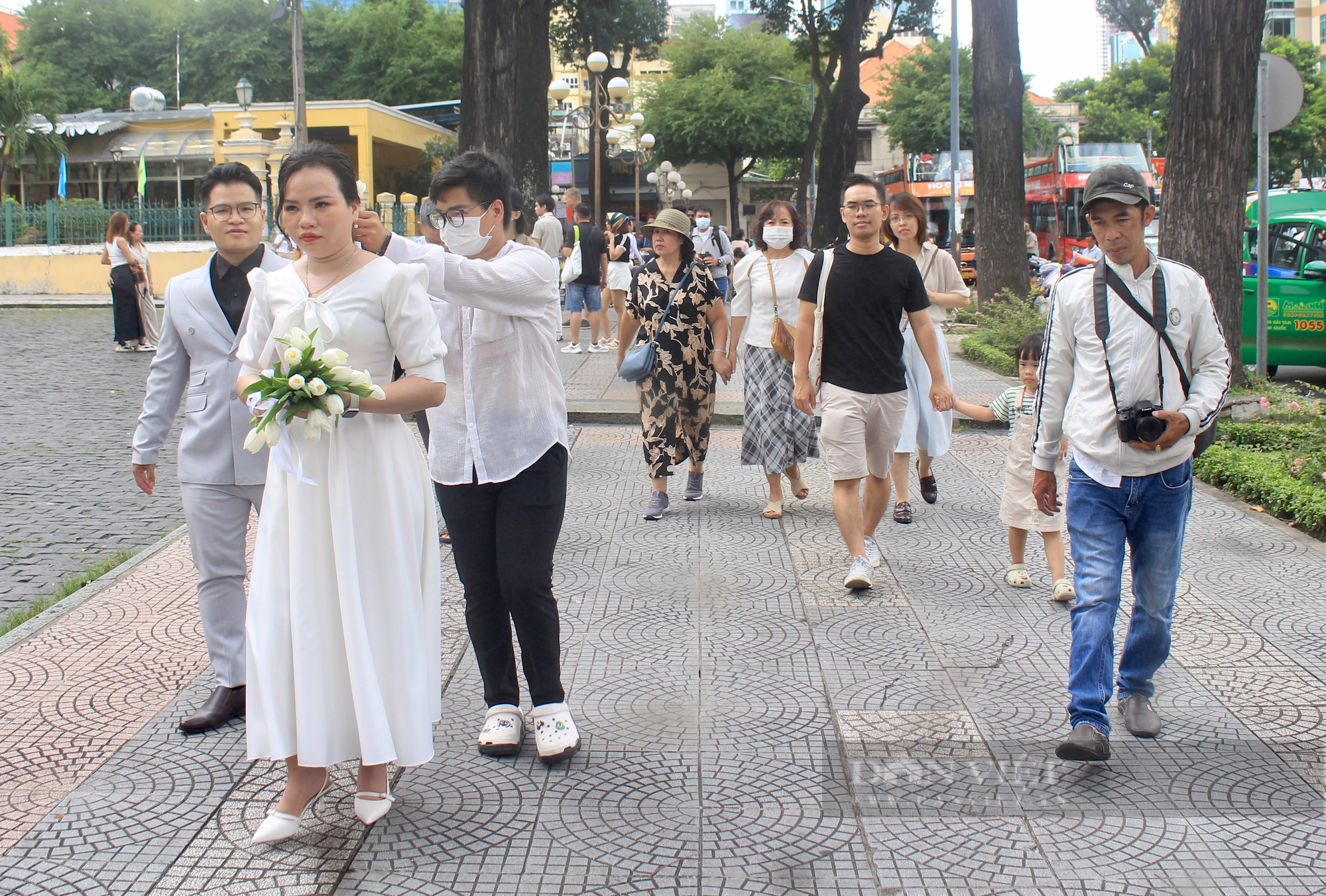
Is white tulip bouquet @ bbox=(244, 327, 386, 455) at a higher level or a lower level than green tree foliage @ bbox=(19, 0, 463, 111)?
lower

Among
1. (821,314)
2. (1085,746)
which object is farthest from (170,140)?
(1085,746)

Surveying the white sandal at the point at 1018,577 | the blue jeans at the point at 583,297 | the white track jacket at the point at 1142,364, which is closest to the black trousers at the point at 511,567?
the white track jacket at the point at 1142,364

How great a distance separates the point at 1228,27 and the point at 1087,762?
25.3 feet

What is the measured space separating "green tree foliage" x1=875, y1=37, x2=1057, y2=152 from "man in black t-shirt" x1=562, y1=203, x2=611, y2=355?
42.0 m

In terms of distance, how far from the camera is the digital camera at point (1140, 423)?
3.75 meters

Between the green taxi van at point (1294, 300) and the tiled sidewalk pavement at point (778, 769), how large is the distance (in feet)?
27.9

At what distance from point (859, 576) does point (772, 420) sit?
1808mm

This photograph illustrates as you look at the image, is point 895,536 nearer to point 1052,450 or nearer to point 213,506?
point 1052,450

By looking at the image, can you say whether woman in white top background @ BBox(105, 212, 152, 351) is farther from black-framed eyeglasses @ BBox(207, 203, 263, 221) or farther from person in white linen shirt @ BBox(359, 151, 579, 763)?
person in white linen shirt @ BBox(359, 151, 579, 763)

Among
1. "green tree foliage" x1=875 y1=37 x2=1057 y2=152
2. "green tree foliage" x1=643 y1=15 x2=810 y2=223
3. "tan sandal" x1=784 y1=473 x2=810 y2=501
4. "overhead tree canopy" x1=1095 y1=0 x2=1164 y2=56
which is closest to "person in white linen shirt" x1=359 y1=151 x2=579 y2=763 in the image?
"tan sandal" x1=784 y1=473 x2=810 y2=501

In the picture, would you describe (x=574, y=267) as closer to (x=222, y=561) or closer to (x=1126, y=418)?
(x=222, y=561)

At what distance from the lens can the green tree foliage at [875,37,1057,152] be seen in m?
55.6

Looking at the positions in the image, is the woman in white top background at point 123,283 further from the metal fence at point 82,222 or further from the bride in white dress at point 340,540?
the bride in white dress at point 340,540

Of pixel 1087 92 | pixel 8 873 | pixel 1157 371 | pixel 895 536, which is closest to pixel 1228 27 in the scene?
pixel 895 536
